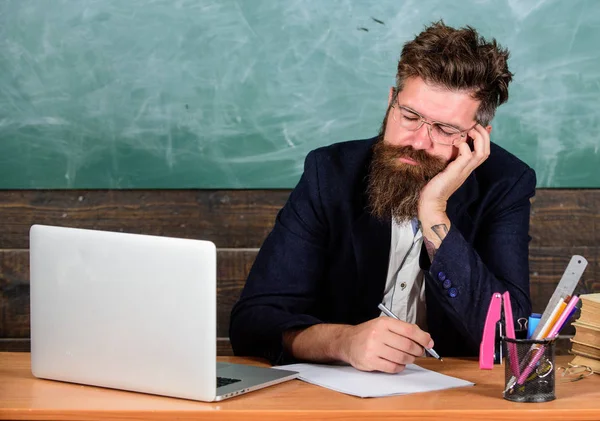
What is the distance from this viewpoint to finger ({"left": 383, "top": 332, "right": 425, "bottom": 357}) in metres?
1.69

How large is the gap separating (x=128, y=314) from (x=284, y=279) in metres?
0.66

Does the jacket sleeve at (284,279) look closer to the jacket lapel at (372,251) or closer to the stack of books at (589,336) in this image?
the jacket lapel at (372,251)

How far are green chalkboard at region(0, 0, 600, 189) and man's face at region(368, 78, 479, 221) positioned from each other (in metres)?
0.67

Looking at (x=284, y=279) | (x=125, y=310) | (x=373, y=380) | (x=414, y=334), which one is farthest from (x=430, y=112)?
(x=125, y=310)

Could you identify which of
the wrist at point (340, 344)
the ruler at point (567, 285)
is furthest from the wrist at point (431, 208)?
the ruler at point (567, 285)

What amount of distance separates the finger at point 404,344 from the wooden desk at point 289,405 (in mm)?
139

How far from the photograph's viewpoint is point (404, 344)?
1695 millimetres

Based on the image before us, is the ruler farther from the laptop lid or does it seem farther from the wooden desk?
the laptop lid

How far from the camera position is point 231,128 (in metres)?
2.86

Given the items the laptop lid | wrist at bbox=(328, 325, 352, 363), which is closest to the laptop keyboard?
the laptop lid

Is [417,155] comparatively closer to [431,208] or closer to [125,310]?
[431,208]

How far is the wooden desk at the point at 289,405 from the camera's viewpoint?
1421mm

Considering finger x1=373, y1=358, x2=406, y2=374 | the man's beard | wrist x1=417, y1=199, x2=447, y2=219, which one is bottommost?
finger x1=373, y1=358, x2=406, y2=374

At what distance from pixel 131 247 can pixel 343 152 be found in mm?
969
